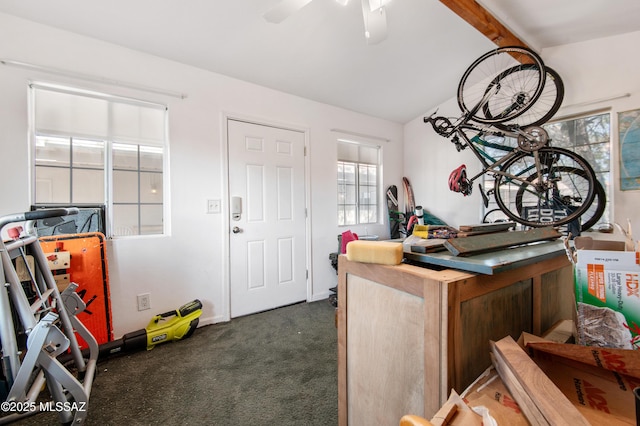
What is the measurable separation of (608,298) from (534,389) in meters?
0.41

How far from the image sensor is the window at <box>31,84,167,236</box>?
6.27 feet

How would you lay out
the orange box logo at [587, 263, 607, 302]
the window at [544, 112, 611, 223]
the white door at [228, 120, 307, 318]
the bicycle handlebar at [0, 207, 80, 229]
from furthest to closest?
the white door at [228, 120, 307, 318], the window at [544, 112, 611, 223], the bicycle handlebar at [0, 207, 80, 229], the orange box logo at [587, 263, 607, 302]

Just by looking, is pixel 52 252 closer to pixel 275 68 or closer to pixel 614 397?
pixel 275 68

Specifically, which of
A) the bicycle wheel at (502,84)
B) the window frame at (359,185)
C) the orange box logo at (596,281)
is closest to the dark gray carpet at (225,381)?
→ the orange box logo at (596,281)

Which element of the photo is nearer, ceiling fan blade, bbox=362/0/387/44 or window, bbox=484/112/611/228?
ceiling fan blade, bbox=362/0/387/44

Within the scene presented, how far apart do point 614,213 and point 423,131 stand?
7.35ft

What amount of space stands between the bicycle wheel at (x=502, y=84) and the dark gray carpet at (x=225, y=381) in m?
2.49

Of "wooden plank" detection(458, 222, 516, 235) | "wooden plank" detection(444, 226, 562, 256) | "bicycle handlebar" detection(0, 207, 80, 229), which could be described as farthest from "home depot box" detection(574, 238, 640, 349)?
"bicycle handlebar" detection(0, 207, 80, 229)

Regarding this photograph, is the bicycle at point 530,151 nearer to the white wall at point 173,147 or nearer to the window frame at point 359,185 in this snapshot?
the window frame at point 359,185

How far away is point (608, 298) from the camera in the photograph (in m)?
0.73

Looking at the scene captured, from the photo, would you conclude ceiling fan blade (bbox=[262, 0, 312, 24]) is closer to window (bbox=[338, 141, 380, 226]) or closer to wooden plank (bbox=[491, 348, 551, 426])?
wooden plank (bbox=[491, 348, 551, 426])

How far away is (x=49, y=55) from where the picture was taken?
6.08 ft

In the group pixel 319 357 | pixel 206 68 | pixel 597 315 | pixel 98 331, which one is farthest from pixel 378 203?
pixel 98 331

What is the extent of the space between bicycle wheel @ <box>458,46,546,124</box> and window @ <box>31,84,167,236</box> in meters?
2.90
